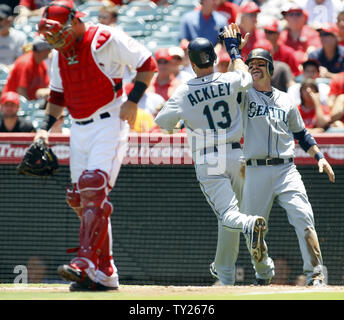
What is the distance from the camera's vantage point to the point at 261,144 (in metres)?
6.64

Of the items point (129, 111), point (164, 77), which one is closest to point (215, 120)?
point (129, 111)

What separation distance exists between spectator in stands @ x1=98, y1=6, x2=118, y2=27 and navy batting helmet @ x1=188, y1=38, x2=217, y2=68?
6.09m

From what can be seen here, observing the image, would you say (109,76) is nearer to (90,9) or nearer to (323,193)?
(323,193)

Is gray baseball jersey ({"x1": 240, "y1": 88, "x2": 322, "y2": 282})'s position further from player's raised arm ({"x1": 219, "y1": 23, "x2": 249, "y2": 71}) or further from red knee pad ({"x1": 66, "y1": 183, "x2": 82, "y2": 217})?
red knee pad ({"x1": 66, "y1": 183, "x2": 82, "y2": 217})

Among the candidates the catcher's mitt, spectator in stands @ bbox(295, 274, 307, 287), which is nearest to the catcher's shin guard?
the catcher's mitt

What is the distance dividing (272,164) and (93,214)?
1851 millimetres

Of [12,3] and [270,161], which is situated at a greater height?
[12,3]

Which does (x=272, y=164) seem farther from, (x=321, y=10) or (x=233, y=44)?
(x=321, y=10)

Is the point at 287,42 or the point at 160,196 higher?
the point at 287,42

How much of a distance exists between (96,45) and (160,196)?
9.12 feet

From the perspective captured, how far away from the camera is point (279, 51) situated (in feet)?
34.0

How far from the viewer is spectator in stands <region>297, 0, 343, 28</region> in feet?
37.2

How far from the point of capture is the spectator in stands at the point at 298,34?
10.8m
